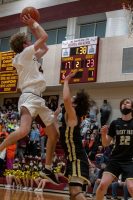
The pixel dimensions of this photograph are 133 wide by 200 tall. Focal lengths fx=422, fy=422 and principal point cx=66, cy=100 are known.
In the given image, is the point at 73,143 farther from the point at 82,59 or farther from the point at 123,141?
the point at 82,59

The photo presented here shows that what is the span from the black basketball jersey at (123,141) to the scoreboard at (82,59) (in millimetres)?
11457

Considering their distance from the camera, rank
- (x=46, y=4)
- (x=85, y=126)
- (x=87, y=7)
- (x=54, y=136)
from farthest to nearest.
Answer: (x=46, y=4), (x=87, y=7), (x=85, y=126), (x=54, y=136)

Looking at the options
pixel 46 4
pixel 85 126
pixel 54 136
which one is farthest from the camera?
pixel 46 4

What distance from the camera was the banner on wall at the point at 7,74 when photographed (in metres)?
20.3

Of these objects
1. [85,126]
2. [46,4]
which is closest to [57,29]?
[46,4]

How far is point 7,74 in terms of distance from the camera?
67.7ft

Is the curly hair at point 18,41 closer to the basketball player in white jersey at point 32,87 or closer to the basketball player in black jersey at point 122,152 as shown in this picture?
the basketball player in white jersey at point 32,87

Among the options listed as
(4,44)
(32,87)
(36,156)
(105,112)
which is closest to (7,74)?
(4,44)

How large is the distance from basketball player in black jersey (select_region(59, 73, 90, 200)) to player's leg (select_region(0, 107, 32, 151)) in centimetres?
51

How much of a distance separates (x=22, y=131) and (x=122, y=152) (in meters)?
1.53

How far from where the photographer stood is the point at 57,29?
21.7 m

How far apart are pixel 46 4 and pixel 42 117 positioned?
15641 millimetres

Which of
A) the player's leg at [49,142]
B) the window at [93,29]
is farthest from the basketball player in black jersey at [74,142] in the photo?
the window at [93,29]

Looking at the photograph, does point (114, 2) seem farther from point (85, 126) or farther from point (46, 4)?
point (85, 126)
